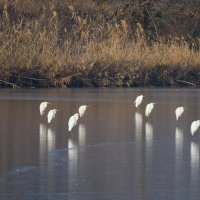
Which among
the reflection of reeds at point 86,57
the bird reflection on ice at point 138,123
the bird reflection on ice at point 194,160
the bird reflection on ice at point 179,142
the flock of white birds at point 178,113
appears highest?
the reflection of reeds at point 86,57

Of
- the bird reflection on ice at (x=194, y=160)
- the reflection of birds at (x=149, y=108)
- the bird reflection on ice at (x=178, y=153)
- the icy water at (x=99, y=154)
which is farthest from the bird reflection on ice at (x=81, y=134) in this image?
the reflection of birds at (x=149, y=108)

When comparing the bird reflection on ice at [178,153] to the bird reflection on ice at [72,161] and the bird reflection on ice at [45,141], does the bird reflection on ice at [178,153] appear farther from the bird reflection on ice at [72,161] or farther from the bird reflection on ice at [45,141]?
the bird reflection on ice at [45,141]

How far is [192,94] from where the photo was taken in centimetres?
2014

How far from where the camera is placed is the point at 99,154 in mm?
9516

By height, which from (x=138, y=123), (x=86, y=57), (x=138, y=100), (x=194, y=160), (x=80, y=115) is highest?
(x=86, y=57)

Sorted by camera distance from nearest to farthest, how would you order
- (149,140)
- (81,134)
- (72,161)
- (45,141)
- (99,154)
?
(72,161), (99,154), (45,141), (149,140), (81,134)

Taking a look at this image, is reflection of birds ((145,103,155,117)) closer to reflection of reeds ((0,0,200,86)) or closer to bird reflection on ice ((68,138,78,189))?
bird reflection on ice ((68,138,78,189))

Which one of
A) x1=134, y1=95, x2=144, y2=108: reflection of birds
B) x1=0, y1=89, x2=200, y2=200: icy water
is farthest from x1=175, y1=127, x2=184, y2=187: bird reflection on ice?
x1=134, y1=95, x2=144, y2=108: reflection of birds

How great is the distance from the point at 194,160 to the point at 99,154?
41.9 inches

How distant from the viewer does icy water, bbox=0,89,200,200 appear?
7281mm

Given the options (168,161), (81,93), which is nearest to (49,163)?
(168,161)

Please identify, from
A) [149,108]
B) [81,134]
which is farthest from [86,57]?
[81,134]

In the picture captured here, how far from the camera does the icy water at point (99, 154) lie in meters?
7.28

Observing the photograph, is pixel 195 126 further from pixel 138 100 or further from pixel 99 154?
pixel 138 100
